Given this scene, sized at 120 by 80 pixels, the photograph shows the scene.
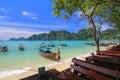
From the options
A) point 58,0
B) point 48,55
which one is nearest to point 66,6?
point 58,0

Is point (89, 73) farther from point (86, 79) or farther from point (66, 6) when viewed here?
point (66, 6)

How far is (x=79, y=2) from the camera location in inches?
342

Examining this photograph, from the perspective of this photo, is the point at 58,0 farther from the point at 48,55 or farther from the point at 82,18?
the point at 48,55

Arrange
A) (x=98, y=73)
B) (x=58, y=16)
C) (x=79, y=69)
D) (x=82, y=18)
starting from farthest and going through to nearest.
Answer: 1. (x=82, y=18)
2. (x=58, y=16)
3. (x=79, y=69)
4. (x=98, y=73)

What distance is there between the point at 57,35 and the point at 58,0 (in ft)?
597

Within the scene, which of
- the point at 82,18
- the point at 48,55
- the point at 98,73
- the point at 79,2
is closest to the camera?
the point at 98,73

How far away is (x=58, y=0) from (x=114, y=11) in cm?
584

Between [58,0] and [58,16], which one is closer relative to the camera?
[58,0]

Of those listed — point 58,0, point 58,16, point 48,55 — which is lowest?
point 48,55

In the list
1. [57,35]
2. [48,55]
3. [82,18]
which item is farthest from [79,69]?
[57,35]

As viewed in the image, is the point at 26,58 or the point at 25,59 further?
the point at 26,58

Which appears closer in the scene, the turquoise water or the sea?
the sea

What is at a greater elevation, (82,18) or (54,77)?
(82,18)

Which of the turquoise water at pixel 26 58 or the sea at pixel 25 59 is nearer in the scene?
the sea at pixel 25 59
